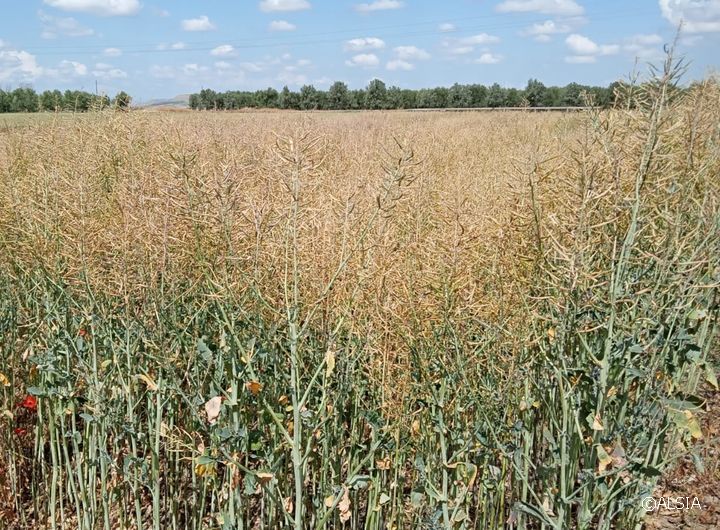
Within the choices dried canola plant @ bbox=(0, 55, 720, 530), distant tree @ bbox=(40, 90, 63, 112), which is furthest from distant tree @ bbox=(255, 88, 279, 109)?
dried canola plant @ bbox=(0, 55, 720, 530)

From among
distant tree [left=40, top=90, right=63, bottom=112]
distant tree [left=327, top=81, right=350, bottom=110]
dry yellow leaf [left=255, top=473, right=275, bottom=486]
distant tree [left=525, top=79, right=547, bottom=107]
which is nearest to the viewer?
dry yellow leaf [left=255, top=473, right=275, bottom=486]

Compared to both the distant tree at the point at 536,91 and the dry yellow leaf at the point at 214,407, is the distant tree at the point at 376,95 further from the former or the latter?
the dry yellow leaf at the point at 214,407

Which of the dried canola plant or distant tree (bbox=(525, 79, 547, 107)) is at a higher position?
distant tree (bbox=(525, 79, 547, 107))

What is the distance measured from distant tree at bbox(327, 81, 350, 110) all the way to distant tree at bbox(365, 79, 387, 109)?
1222 mm

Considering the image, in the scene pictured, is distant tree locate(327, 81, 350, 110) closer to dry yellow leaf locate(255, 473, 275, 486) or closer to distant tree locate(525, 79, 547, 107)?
distant tree locate(525, 79, 547, 107)

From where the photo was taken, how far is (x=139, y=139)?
4.93 metres

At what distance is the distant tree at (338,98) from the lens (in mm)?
37000

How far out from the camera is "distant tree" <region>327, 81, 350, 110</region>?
37.0 m

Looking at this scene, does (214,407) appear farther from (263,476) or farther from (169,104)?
(169,104)

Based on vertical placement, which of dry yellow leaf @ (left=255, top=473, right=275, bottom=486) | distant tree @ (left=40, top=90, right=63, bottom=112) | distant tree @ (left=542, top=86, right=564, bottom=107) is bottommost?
dry yellow leaf @ (left=255, top=473, right=275, bottom=486)

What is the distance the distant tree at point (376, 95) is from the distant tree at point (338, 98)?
1222mm

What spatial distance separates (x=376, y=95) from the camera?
3706 cm

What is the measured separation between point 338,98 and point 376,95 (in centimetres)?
218

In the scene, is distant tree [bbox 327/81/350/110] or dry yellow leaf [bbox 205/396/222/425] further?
distant tree [bbox 327/81/350/110]
